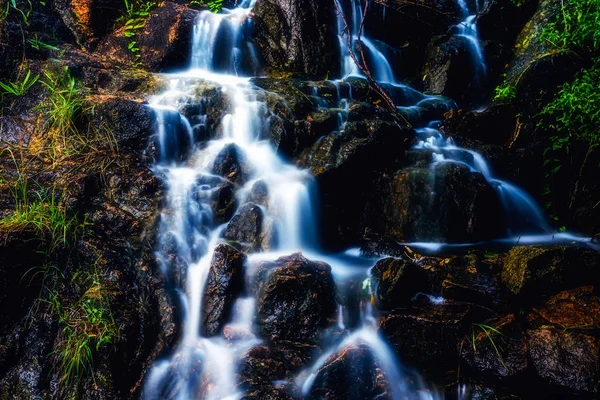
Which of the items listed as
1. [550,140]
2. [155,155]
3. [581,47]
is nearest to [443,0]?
[581,47]

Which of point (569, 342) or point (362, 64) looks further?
point (362, 64)

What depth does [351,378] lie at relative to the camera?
11.9 feet

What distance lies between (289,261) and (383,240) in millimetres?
1722

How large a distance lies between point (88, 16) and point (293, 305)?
733 centimetres

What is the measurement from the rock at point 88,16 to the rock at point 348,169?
5303 millimetres

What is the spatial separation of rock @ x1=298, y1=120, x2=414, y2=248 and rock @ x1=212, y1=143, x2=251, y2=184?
88 centimetres

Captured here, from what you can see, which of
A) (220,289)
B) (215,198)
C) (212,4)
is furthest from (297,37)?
(220,289)

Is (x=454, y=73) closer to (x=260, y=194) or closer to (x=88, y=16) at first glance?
(x=260, y=194)

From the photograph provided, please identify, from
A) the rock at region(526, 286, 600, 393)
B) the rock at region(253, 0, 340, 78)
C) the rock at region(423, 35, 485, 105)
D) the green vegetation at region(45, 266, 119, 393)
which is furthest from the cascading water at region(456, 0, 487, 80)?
the green vegetation at region(45, 266, 119, 393)

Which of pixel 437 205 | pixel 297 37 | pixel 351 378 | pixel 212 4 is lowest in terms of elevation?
pixel 351 378

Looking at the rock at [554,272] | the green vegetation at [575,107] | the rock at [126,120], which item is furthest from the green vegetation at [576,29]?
the rock at [126,120]

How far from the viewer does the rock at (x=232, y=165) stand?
221 inches

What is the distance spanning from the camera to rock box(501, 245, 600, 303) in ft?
13.5

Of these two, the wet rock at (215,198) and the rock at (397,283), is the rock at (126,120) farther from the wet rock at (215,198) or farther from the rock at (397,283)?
the rock at (397,283)
